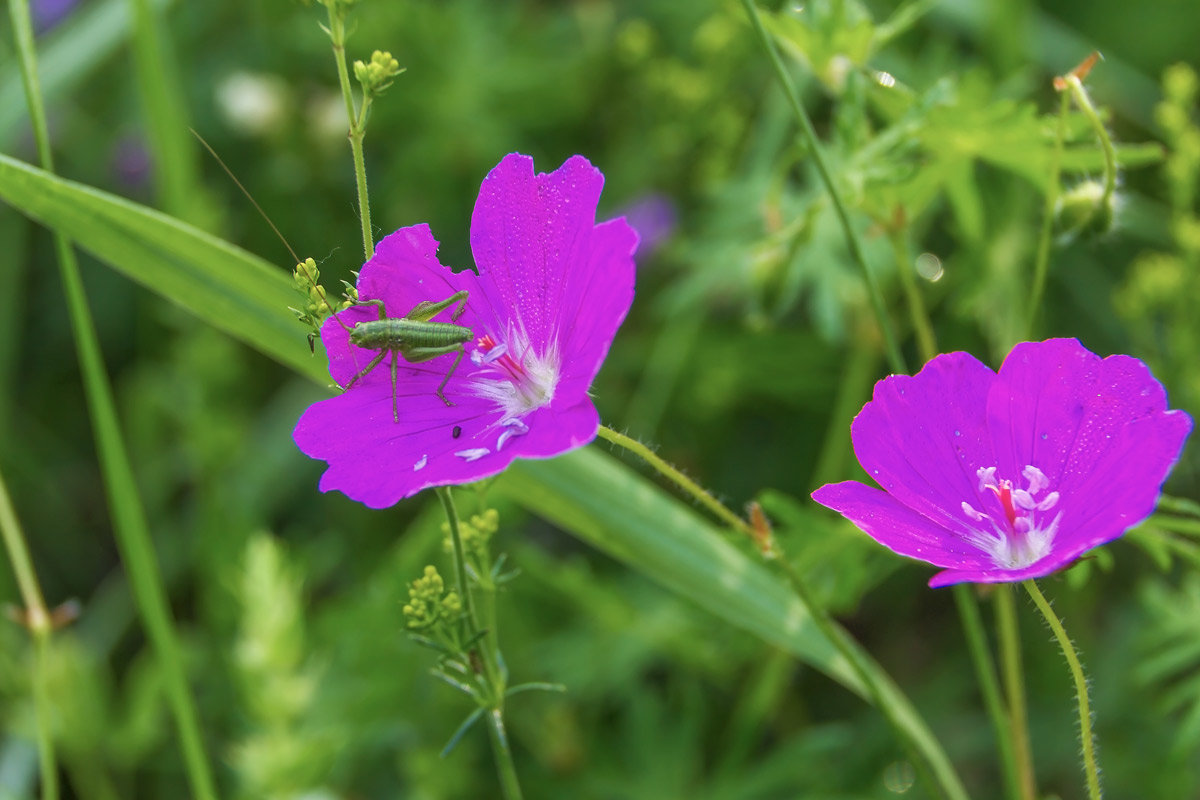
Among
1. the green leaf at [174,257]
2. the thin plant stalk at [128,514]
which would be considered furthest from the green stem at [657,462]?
the thin plant stalk at [128,514]

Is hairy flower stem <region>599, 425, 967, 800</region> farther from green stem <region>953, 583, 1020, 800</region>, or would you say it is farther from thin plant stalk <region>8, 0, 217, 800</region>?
thin plant stalk <region>8, 0, 217, 800</region>

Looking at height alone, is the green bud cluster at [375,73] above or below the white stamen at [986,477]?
above

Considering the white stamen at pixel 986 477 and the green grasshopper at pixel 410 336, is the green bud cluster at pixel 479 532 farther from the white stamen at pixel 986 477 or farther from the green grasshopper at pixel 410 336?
the white stamen at pixel 986 477

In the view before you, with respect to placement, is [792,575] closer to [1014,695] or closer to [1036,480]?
[1036,480]

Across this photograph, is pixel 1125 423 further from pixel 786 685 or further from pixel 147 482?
pixel 147 482

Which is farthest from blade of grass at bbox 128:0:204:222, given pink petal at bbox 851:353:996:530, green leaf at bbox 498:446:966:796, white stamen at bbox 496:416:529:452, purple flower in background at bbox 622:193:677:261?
pink petal at bbox 851:353:996:530
